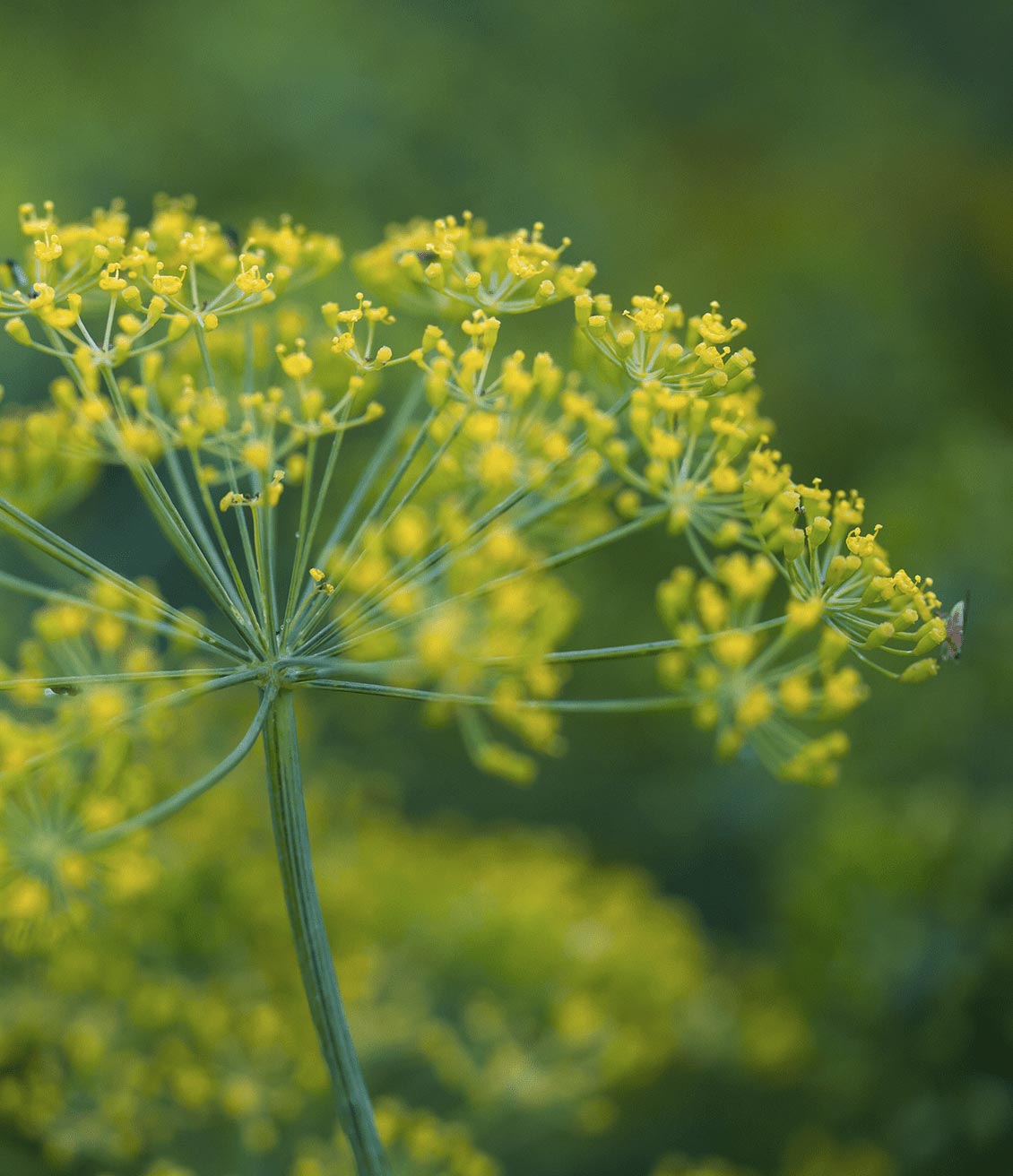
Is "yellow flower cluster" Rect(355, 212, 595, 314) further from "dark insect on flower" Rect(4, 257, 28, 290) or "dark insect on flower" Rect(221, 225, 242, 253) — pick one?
"dark insect on flower" Rect(4, 257, 28, 290)

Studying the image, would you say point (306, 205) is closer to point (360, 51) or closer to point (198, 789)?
point (360, 51)

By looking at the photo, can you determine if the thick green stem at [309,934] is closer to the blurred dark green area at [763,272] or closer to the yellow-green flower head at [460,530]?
the yellow-green flower head at [460,530]

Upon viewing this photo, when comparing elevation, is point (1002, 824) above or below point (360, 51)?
below

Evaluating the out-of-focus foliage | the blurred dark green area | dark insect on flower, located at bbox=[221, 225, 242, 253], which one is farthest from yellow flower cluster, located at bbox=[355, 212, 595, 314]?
the blurred dark green area

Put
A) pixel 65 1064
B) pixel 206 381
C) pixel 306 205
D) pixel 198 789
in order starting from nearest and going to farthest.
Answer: pixel 198 789, pixel 206 381, pixel 65 1064, pixel 306 205

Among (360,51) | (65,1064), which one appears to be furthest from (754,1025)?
(360,51)

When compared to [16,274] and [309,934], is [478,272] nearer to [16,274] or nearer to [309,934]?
[16,274]

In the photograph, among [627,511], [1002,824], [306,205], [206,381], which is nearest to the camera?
[627,511]
